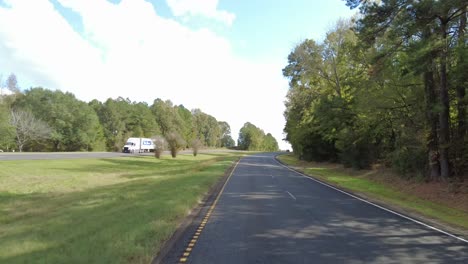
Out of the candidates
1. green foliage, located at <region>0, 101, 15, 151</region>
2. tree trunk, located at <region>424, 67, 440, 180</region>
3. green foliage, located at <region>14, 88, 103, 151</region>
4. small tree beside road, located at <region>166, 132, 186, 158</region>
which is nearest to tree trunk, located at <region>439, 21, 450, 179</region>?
tree trunk, located at <region>424, 67, 440, 180</region>

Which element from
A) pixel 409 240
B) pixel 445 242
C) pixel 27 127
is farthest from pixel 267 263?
pixel 27 127

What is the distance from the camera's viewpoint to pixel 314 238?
9.40 metres

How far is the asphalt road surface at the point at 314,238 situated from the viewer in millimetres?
7729

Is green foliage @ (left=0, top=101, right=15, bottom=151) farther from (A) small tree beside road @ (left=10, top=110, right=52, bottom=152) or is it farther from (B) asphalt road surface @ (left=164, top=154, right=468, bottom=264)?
(B) asphalt road surface @ (left=164, top=154, right=468, bottom=264)

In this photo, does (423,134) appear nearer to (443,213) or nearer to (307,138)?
(443,213)

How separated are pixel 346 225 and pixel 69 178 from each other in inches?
853

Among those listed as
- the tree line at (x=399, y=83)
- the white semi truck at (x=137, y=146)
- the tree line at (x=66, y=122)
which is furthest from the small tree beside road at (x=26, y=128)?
the tree line at (x=399, y=83)

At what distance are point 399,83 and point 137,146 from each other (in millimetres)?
58063

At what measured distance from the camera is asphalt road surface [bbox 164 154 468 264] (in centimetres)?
773

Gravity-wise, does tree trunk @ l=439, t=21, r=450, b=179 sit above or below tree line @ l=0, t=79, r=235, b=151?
below

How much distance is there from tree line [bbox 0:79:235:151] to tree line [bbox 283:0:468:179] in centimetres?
3171

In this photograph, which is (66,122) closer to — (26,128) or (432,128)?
(26,128)

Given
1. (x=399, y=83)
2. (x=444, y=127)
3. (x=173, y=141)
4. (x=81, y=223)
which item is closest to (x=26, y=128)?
(x=173, y=141)

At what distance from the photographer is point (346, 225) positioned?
11195 millimetres
